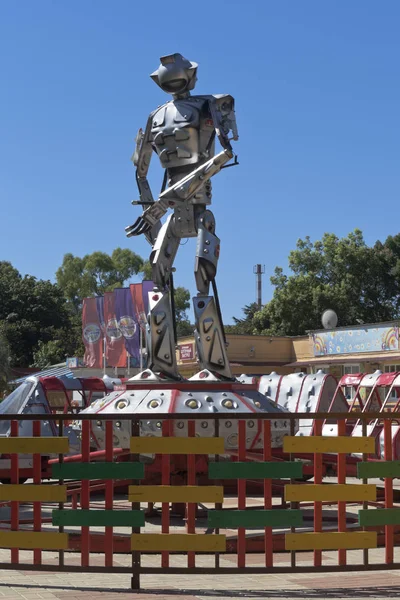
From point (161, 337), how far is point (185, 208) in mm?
1737

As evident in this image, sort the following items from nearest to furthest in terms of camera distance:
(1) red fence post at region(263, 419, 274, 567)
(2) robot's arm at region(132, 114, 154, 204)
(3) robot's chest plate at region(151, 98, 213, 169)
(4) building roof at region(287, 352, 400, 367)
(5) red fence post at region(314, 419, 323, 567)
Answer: (1) red fence post at region(263, 419, 274, 567) < (5) red fence post at region(314, 419, 323, 567) < (3) robot's chest plate at region(151, 98, 213, 169) < (2) robot's arm at region(132, 114, 154, 204) < (4) building roof at region(287, 352, 400, 367)

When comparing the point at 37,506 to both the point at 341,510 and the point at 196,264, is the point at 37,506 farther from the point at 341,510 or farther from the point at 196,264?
the point at 196,264

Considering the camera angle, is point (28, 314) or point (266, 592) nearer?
point (266, 592)

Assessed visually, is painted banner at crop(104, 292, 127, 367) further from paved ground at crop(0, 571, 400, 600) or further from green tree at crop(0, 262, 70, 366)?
paved ground at crop(0, 571, 400, 600)

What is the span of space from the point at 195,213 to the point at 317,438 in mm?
6005

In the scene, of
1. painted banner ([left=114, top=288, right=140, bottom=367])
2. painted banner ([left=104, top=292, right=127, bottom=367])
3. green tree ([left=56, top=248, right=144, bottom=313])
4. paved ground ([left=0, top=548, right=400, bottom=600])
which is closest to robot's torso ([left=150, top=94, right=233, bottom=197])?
paved ground ([left=0, top=548, right=400, bottom=600])

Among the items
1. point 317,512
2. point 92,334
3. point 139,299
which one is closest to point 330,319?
point 139,299

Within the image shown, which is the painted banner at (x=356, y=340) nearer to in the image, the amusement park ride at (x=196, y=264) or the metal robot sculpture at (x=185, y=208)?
the amusement park ride at (x=196, y=264)

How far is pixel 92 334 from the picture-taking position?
4216cm

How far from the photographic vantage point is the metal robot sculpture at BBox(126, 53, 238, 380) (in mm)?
11844

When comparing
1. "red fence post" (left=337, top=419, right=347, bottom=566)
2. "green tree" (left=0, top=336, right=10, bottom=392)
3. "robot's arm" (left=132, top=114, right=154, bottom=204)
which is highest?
"robot's arm" (left=132, top=114, right=154, bottom=204)

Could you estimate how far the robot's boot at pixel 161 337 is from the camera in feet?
38.7

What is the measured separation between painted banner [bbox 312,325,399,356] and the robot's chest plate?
937 inches

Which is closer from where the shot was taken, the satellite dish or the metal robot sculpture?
the metal robot sculpture
